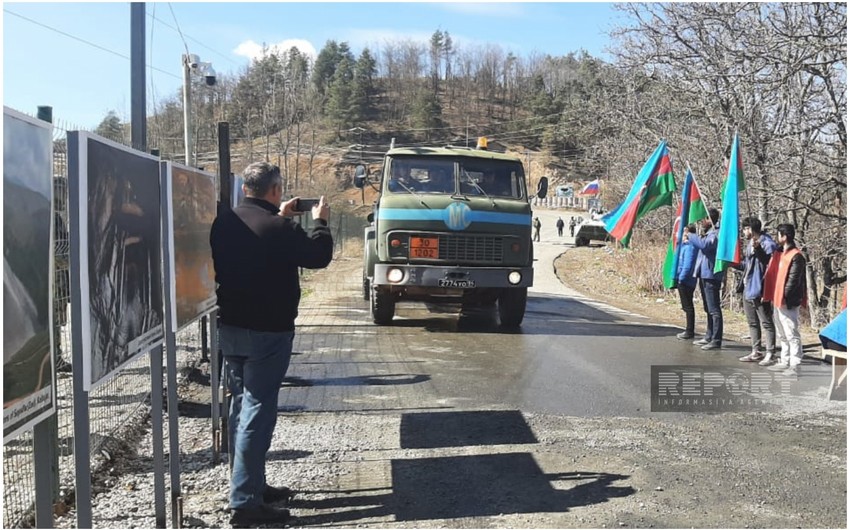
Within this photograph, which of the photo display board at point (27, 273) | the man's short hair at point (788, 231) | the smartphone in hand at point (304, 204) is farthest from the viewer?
the man's short hair at point (788, 231)

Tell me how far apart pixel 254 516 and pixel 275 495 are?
413 millimetres

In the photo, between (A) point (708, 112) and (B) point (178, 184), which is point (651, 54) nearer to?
(A) point (708, 112)

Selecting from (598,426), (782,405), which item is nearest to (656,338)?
(782,405)

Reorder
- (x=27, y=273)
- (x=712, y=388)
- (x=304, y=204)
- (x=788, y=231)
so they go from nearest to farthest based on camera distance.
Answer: (x=27, y=273) → (x=304, y=204) → (x=712, y=388) → (x=788, y=231)

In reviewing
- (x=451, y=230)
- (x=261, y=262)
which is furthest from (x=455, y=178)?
(x=261, y=262)

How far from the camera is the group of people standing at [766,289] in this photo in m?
7.90

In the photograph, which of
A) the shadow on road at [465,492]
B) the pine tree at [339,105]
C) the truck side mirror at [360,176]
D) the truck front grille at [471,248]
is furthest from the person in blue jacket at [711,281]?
the pine tree at [339,105]

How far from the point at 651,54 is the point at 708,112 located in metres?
1.70

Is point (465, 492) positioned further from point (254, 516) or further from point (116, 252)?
point (116, 252)

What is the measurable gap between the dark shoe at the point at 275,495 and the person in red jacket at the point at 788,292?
609 centimetres

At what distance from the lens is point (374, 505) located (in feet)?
13.5

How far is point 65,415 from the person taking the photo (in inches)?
217

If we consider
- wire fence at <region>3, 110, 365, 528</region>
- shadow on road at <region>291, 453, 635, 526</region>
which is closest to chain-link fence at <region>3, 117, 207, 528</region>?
wire fence at <region>3, 110, 365, 528</region>

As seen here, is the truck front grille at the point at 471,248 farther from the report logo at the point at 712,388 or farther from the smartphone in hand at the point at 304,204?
the smartphone in hand at the point at 304,204
